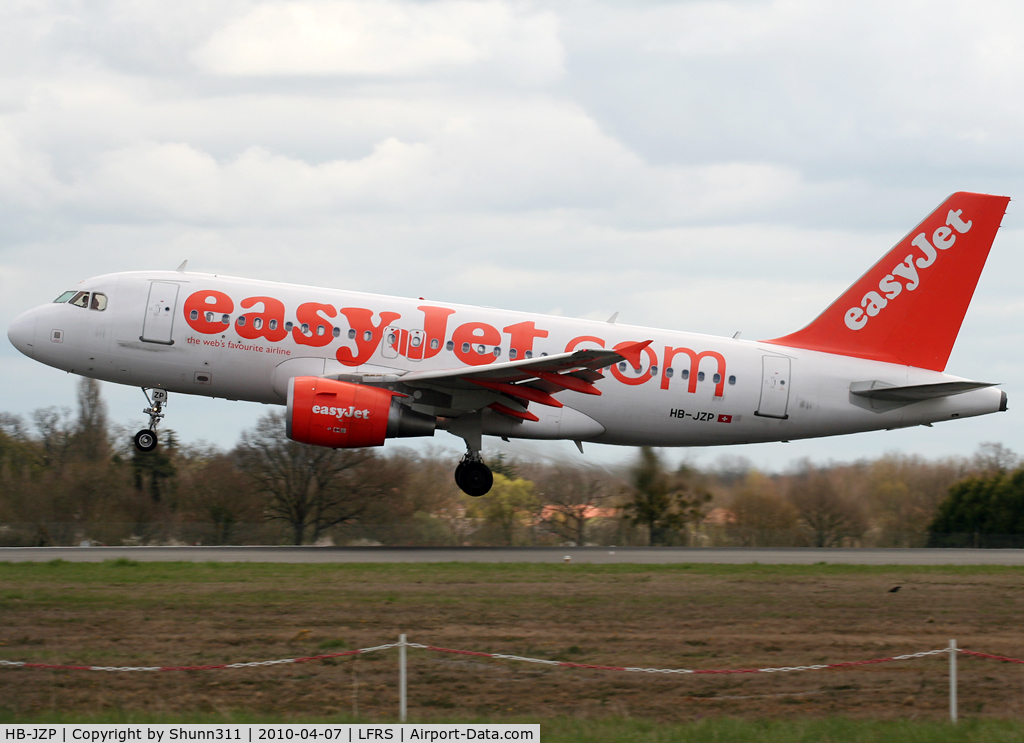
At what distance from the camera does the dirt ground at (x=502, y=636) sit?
460 inches

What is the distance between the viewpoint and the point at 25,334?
991 inches

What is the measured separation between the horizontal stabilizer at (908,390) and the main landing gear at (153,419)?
57.2 feet

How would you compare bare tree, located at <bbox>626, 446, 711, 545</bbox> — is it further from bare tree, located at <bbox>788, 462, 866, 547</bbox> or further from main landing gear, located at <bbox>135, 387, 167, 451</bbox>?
main landing gear, located at <bbox>135, 387, 167, 451</bbox>

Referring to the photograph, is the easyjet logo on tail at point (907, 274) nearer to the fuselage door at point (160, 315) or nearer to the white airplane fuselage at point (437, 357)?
the white airplane fuselage at point (437, 357)

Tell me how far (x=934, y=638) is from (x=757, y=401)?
40.2 ft

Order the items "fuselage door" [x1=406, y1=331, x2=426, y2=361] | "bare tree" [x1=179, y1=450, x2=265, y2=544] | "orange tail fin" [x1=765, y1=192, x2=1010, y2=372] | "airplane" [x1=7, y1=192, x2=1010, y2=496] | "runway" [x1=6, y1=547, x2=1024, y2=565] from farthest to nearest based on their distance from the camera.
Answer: "bare tree" [x1=179, y1=450, x2=265, y2=544], "orange tail fin" [x1=765, y1=192, x2=1010, y2=372], "fuselage door" [x1=406, y1=331, x2=426, y2=361], "airplane" [x1=7, y1=192, x2=1010, y2=496], "runway" [x1=6, y1=547, x2=1024, y2=565]

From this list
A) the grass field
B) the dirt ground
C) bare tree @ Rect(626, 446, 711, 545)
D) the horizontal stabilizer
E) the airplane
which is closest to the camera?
the grass field

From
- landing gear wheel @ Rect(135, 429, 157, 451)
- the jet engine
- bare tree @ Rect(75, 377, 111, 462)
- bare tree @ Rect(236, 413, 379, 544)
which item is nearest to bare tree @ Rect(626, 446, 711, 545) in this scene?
the jet engine

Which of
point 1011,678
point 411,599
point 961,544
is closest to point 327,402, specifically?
point 411,599

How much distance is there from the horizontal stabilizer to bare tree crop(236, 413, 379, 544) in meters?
16.1

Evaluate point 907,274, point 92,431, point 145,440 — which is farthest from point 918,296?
point 92,431

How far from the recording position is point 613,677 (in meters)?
12.4

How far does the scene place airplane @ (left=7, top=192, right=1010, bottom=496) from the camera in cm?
2397

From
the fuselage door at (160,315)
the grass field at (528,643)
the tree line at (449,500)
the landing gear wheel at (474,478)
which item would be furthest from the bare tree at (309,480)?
the grass field at (528,643)
